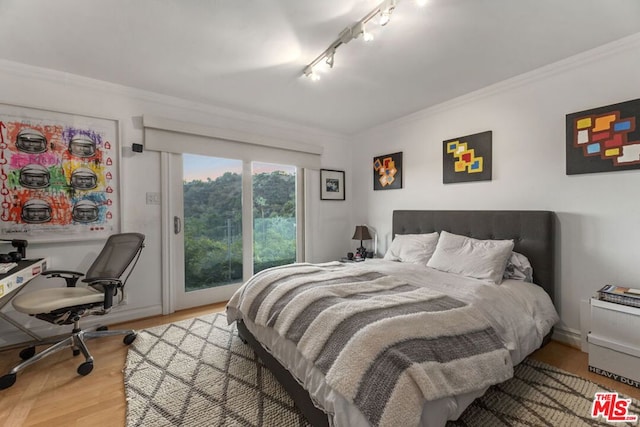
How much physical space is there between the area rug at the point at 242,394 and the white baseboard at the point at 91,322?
74cm

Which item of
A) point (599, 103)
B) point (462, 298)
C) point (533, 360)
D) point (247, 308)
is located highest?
→ point (599, 103)

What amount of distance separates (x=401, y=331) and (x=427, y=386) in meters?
0.24

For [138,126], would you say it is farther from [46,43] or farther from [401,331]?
[401,331]

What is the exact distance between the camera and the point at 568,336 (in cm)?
234

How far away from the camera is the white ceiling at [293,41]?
1710mm

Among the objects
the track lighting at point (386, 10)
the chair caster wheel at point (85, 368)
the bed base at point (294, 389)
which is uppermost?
the track lighting at point (386, 10)

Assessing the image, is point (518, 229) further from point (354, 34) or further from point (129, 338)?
point (129, 338)

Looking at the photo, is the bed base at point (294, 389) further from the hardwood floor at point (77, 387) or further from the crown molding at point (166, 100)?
the crown molding at point (166, 100)

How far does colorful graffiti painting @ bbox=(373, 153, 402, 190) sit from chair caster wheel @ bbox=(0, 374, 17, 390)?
4.03 metres

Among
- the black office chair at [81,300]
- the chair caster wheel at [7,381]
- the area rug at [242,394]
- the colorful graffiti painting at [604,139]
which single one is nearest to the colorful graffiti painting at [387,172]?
the colorful graffiti painting at [604,139]

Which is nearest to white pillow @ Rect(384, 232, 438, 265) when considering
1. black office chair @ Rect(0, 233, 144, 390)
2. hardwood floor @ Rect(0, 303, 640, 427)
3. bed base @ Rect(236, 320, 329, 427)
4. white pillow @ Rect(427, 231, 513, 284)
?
white pillow @ Rect(427, 231, 513, 284)

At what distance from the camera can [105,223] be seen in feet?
9.02

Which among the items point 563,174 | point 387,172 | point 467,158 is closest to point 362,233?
point 387,172

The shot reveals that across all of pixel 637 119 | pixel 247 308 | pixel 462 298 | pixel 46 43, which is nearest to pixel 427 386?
pixel 462 298
